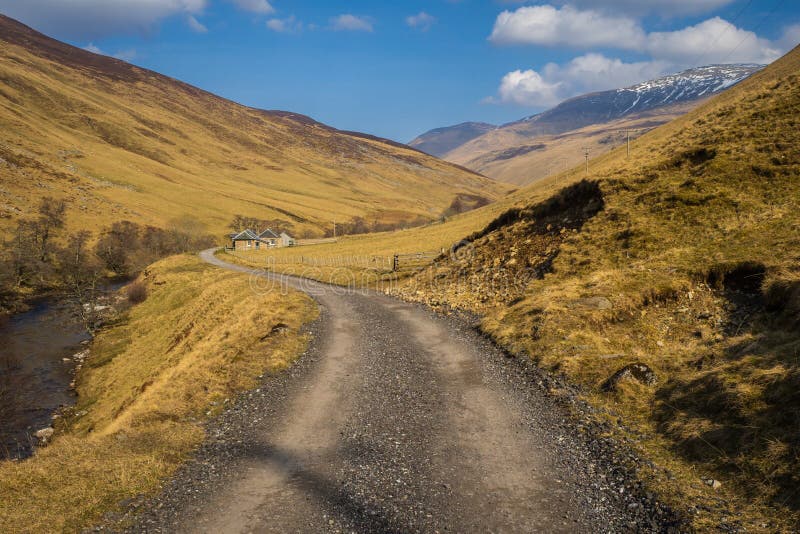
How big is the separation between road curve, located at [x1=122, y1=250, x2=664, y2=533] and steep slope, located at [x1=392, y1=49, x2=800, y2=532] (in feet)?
5.24

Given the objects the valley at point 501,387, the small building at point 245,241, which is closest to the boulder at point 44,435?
the valley at point 501,387

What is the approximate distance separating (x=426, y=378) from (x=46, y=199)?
12504cm

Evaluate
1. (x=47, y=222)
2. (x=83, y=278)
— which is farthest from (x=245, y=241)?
(x=83, y=278)

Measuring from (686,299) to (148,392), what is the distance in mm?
25437

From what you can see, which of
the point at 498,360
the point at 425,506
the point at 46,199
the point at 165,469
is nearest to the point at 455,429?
the point at 425,506

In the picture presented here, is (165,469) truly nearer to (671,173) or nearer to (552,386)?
(552,386)

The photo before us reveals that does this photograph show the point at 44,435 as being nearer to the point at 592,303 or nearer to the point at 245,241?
the point at 592,303

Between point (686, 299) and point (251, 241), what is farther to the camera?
point (251, 241)

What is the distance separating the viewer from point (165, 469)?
35.0ft

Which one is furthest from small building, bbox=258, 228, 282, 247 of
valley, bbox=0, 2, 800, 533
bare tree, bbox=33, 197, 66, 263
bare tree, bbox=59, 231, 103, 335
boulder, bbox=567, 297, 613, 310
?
boulder, bbox=567, 297, 613, 310

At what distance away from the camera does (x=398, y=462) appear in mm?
10375

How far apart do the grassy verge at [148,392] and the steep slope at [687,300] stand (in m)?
11.3

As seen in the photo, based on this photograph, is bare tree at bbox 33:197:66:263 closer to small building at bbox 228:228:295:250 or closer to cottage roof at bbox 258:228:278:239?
small building at bbox 228:228:295:250

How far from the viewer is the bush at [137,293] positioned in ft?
180
